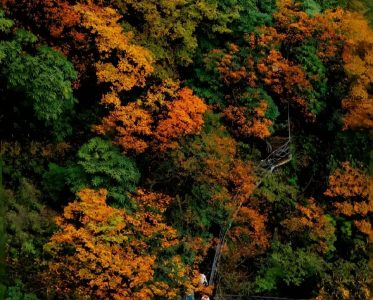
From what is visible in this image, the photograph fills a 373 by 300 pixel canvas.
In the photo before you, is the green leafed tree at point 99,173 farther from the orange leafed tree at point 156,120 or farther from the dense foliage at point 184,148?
the orange leafed tree at point 156,120

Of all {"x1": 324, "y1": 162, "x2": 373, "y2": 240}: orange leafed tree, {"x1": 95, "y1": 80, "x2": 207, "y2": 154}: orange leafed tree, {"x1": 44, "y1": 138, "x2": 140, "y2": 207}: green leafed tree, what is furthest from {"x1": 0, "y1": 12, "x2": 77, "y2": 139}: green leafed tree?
{"x1": 324, "y1": 162, "x2": 373, "y2": 240}: orange leafed tree

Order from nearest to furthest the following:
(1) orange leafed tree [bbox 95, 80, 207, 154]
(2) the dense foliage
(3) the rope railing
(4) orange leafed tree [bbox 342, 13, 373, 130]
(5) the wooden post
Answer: (5) the wooden post < (2) the dense foliage < (1) orange leafed tree [bbox 95, 80, 207, 154] < (3) the rope railing < (4) orange leafed tree [bbox 342, 13, 373, 130]

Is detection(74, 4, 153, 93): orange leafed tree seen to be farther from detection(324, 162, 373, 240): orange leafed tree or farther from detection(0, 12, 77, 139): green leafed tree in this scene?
detection(324, 162, 373, 240): orange leafed tree

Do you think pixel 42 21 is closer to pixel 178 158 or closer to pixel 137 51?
pixel 137 51

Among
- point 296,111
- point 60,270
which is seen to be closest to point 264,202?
point 296,111

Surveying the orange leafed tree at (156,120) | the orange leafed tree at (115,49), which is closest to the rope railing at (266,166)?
the orange leafed tree at (156,120)

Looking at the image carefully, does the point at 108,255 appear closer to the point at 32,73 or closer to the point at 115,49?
the point at 32,73

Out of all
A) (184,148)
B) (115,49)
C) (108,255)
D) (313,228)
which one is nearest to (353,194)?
(313,228)
